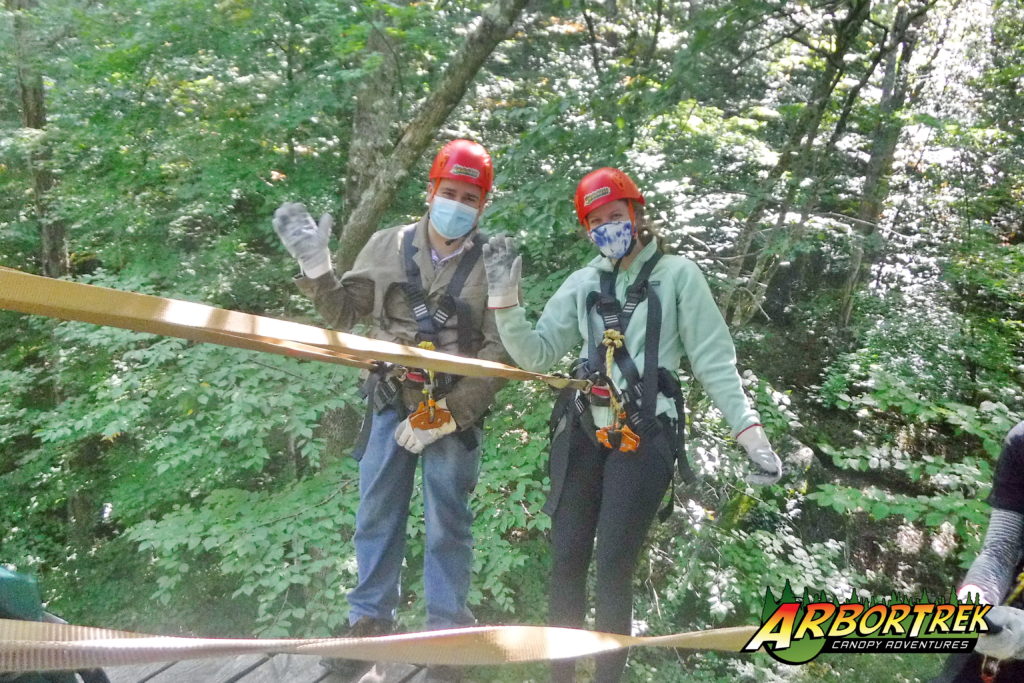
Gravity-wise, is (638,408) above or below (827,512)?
above

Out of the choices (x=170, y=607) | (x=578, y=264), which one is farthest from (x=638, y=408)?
(x=170, y=607)

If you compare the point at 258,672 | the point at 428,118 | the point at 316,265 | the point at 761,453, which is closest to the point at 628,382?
the point at 761,453

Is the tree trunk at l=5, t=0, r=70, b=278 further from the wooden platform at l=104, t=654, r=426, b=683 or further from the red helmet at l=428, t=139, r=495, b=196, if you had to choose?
the red helmet at l=428, t=139, r=495, b=196

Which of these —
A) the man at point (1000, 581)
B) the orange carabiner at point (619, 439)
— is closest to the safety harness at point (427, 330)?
the orange carabiner at point (619, 439)

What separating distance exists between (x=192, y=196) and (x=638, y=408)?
468 cm

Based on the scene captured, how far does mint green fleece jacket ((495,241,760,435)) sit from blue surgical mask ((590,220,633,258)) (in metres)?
0.05

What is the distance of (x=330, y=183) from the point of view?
18.2ft

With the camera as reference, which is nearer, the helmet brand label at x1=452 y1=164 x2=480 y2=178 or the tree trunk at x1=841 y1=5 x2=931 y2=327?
the helmet brand label at x1=452 y1=164 x2=480 y2=178

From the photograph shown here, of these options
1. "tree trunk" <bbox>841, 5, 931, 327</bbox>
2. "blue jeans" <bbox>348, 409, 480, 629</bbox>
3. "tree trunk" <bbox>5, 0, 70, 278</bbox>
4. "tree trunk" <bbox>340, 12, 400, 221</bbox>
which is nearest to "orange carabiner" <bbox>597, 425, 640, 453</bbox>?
"blue jeans" <bbox>348, 409, 480, 629</bbox>

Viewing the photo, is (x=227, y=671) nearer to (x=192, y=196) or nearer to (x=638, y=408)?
(x=638, y=408)

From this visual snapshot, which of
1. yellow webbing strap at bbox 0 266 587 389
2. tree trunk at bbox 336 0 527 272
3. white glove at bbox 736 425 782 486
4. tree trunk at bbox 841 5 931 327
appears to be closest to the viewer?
yellow webbing strap at bbox 0 266 587 389

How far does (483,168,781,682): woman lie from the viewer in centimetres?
202

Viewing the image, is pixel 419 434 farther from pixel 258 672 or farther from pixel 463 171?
pixel 258 672

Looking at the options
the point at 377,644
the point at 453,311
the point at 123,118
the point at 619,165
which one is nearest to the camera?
the point at 377,644
